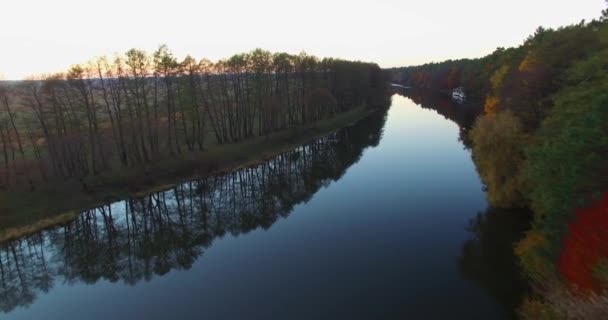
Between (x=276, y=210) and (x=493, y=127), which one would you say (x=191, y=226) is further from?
(x=493, y=127)

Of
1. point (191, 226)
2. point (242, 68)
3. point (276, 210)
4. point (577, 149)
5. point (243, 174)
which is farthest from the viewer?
point (242, 68)

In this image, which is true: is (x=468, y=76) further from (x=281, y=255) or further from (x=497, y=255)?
(x=281, y=255)

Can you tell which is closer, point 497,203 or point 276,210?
point 497,203

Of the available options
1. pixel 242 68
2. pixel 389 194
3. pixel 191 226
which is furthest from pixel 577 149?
pixel 242 68

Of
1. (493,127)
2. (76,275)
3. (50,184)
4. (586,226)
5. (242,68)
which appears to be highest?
(242,68)

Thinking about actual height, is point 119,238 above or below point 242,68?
below

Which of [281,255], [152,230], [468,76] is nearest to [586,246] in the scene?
[281,255]

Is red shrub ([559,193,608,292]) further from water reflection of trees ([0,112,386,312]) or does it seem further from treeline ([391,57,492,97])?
treeline ([391,57,492,97])

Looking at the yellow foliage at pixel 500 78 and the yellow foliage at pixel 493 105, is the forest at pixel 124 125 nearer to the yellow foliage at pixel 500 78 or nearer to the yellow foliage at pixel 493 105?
the yellow foliage at pixel 493 105

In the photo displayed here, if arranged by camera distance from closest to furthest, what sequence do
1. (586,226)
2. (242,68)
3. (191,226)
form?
(586,226) → (191,226) → (242,68)
